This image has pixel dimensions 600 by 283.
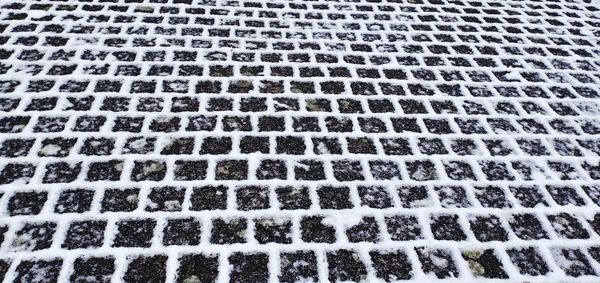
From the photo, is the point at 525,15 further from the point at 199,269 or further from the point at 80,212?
the point at 80,212

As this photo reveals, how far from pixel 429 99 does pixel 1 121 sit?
9.64 feet

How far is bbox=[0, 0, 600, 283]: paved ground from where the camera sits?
208 centimetres

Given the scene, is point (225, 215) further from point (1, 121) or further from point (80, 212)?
point (1, 121)

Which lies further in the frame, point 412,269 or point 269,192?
point 269,192

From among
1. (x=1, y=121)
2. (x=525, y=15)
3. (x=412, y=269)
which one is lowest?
(x=412, y=269)

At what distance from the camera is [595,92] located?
11.2 ft

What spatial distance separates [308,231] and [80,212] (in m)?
1.20

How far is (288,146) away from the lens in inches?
104

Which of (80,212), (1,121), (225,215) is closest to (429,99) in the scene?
(225,215)

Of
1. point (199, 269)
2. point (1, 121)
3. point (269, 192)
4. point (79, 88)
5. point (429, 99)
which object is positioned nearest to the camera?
point (199, 269)

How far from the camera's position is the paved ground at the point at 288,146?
81.9 inches

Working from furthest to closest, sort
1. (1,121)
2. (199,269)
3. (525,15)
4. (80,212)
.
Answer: (525,15) < (1,121) < (80,212) < (199,269)

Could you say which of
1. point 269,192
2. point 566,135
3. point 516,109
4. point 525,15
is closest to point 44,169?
point 269,192

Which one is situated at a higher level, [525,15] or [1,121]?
[525,15]
